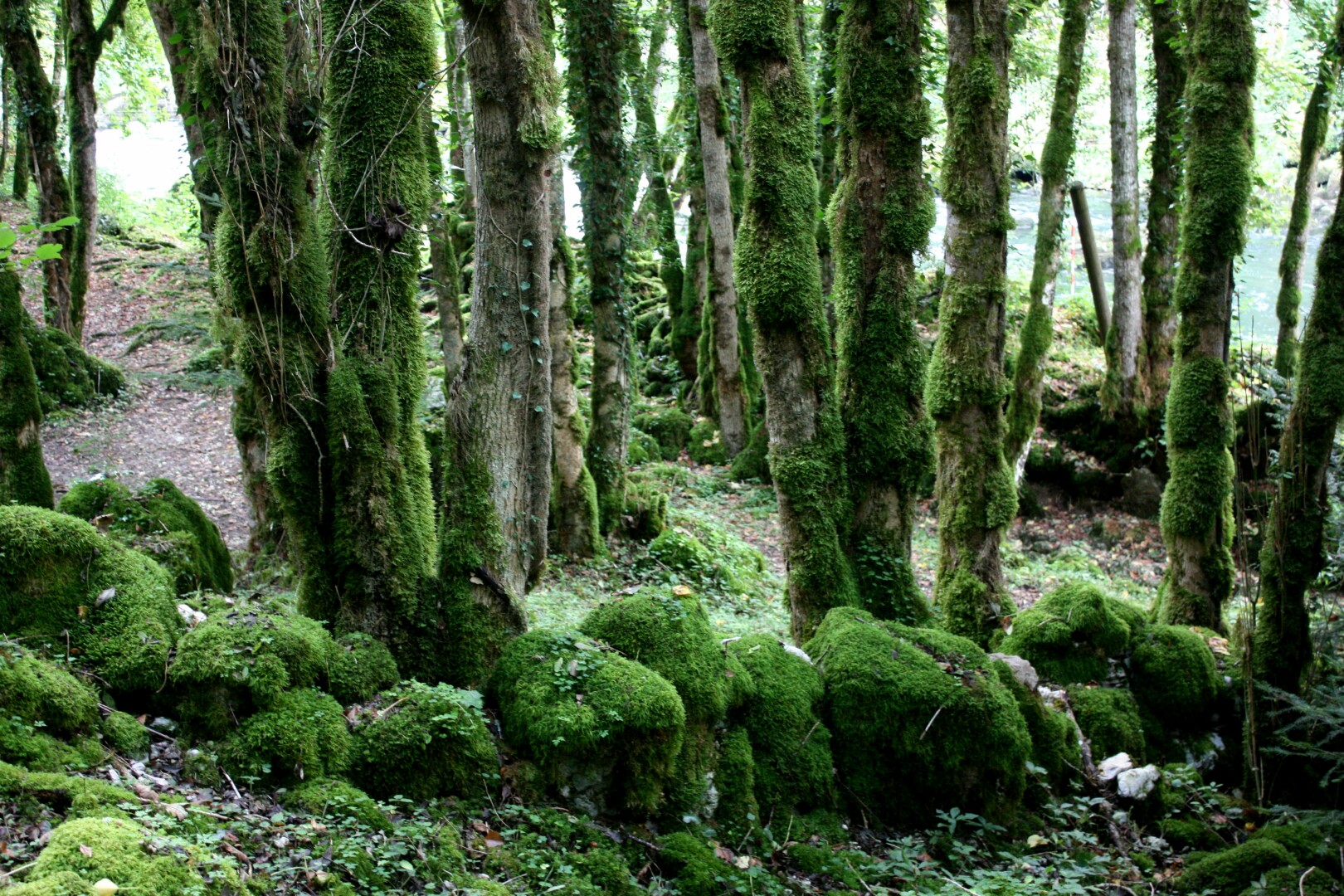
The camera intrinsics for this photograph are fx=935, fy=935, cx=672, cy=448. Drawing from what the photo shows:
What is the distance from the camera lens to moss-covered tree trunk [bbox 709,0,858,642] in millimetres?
7242

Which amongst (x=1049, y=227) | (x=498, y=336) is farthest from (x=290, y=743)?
(x=1049, y=227)

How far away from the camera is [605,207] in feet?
39.1

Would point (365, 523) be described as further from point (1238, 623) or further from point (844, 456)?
point (1238, 623)

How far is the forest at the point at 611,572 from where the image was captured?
14.8 ft

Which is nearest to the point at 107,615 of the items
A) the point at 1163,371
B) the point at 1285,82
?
the point at 1163,371

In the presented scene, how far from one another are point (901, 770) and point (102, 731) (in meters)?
4.41

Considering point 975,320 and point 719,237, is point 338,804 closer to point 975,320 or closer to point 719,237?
point 975,320

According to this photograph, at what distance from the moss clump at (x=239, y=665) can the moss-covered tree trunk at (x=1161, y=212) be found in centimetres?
1339

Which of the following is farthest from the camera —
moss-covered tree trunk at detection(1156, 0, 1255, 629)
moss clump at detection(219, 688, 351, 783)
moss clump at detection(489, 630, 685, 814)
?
moss-covered tree trunk at detection(1156, 0, 1255, 629)

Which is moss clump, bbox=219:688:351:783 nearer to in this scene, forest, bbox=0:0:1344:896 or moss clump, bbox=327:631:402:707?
forest, bbox=0:0:1344:896

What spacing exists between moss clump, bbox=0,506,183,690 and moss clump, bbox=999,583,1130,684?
20.1 ft

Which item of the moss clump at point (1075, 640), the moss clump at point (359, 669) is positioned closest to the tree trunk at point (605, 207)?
the moss clump at point (1075, 640)

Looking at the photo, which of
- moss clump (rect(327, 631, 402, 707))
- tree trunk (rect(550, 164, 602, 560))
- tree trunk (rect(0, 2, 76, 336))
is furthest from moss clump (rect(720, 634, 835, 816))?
tree trunk (rect(0, 2, 76, 336))

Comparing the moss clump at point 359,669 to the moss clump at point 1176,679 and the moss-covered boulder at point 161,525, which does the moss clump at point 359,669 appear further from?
the moss clump at point 1176,679
